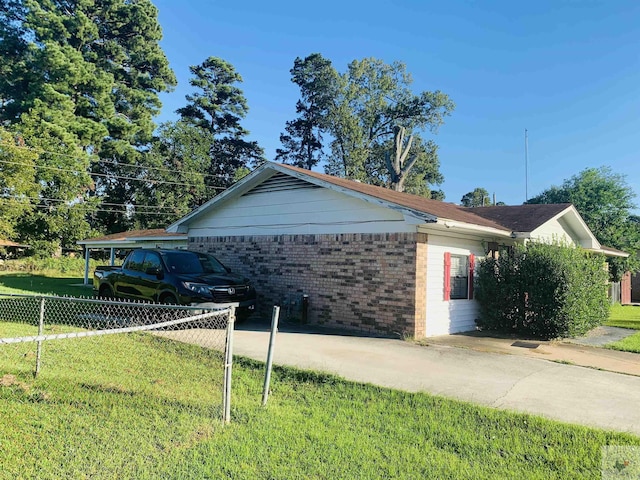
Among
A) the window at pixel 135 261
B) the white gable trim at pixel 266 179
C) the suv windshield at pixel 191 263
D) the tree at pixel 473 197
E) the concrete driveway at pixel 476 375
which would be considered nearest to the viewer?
the concrete driveway at pixel 476 375

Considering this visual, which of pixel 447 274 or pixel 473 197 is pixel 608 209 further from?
pixel 473 197

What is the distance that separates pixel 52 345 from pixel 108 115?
33.3 meters

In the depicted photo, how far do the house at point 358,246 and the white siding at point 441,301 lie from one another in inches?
0.9

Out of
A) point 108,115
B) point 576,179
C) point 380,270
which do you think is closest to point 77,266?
point 108,115

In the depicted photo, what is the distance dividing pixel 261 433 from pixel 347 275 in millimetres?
6863

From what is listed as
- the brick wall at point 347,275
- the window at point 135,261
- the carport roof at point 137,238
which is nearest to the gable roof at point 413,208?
the brick wall at point 347,275

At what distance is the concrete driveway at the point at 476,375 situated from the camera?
5.07 meters

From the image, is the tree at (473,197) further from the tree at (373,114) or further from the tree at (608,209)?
the tree at (608,209)

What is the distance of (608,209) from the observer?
86.9 ft

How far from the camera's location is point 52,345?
7488mm

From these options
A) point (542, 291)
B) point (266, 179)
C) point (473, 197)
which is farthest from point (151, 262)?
point (473, 197)

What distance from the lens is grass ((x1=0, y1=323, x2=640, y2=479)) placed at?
3.40m

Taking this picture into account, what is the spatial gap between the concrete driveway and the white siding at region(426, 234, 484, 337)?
1.47 metres

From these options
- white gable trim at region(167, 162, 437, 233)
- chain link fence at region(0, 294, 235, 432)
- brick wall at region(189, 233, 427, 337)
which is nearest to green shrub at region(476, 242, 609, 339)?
brick wall at region(189, 233, 427, 337)
